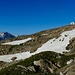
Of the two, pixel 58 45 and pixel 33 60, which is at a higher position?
pixel 58 45

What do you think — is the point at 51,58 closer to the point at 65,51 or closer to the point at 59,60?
the point at 59,60

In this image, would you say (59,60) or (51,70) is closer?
(51,70)

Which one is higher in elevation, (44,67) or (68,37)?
(68,37)

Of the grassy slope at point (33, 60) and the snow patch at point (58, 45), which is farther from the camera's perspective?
the snow patch at point (58, 45)

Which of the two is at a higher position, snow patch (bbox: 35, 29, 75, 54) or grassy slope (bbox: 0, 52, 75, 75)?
snow patch (bbox: 35, 29, 75, 54)

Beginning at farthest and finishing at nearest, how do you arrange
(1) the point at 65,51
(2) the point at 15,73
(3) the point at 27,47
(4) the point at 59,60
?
(3) the point at 27,47, (1) the point at 65,51, (4) the point at 59,60, (2) the point at 15,73

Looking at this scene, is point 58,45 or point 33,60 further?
point 58,45

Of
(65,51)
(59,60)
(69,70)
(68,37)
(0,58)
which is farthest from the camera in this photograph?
(0,58)

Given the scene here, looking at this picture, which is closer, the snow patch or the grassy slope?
the grassy slope

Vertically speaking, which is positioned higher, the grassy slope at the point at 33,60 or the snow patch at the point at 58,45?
the snow patch at the point at 58,45

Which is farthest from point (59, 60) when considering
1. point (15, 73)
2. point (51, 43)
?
point (51, 43)

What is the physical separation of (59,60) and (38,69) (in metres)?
8.16

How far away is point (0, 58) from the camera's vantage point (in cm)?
10062

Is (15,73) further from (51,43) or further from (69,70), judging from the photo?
(51,43)
